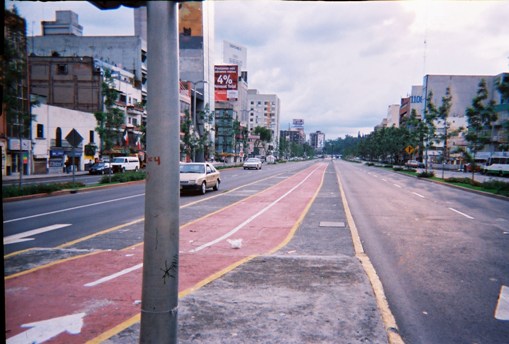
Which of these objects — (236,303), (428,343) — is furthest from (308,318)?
(428,343)

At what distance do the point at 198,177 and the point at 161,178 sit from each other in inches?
652

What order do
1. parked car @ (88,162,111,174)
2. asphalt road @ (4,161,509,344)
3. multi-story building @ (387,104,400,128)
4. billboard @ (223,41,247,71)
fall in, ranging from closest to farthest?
asphalt road @ (4,161,509,344) < parked car @ (88,162,111,174) < billboard @ (223,41,247,71) < multi-story building @ (387,104,400,128)

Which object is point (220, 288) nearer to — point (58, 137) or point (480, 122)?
point (480, 122)

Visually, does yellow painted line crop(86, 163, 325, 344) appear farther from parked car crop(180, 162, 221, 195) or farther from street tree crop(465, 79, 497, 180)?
street tree crop(465, 79, 497, 180)

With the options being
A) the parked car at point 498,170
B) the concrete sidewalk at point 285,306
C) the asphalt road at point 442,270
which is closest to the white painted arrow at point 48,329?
the concrete sidewalk at point 285,306

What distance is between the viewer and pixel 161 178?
2.68m

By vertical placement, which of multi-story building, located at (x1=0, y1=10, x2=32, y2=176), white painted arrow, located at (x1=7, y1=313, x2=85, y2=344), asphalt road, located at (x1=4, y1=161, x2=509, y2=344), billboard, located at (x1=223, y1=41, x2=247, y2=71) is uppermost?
billboard, located at (x1=223, y1=41, x2=247, y2=71)

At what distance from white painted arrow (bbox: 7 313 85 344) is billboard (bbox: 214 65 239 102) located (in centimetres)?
10910

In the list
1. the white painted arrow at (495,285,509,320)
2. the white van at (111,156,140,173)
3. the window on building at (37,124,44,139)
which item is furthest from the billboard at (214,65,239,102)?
the white painted arrow at (495,285,509,320)

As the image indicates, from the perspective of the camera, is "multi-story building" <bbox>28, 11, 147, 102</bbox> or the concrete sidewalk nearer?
the concrete sidewalk

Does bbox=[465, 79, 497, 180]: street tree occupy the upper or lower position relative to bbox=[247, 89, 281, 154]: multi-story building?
lower

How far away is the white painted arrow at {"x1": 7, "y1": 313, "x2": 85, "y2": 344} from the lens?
3939 mm

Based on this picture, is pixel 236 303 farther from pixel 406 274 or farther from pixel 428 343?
pixel 406 274

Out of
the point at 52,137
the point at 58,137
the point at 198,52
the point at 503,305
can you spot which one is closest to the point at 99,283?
the point at 503,305
